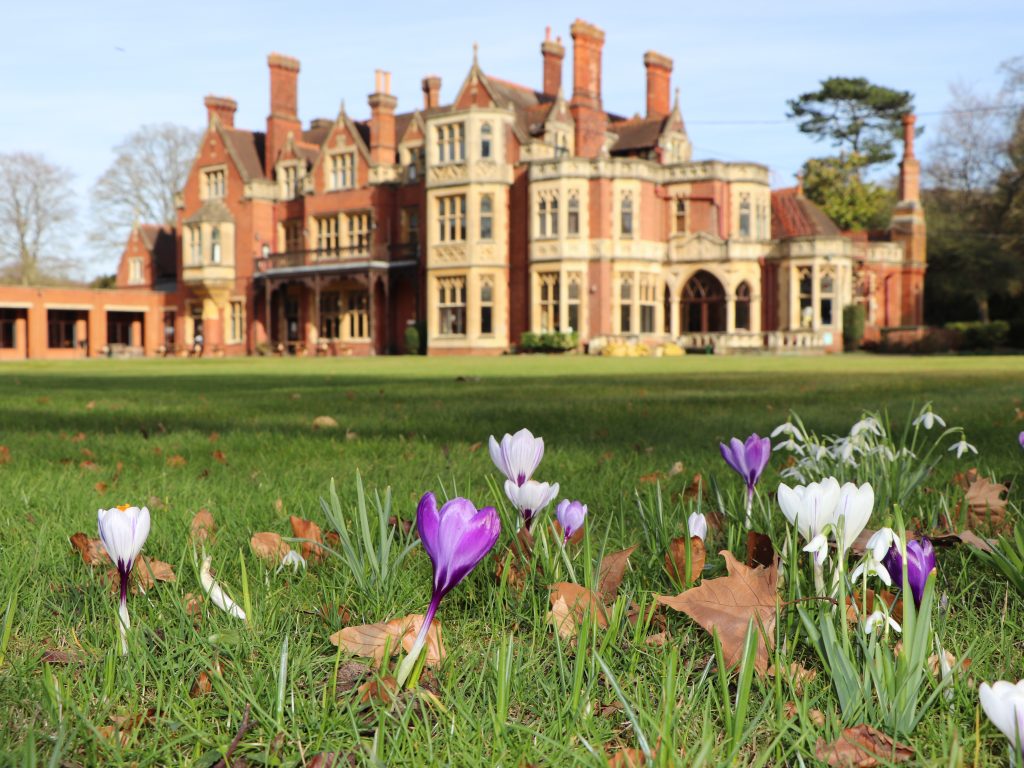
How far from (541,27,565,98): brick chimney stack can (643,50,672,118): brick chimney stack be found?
3.83 metres

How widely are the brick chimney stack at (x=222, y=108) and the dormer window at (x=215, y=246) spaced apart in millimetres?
5463

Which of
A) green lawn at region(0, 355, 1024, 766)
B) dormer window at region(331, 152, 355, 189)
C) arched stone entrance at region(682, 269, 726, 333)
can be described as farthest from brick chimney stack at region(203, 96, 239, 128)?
green lawn at region(0, 355, 1024, 766)

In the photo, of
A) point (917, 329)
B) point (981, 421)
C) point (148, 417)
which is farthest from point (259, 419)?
point (917, 329)

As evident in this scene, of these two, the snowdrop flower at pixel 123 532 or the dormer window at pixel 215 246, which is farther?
the dormer window at pixel 215 246

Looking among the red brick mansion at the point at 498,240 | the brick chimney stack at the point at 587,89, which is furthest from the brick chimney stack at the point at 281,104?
the brick chimney stack at the point at 587,89

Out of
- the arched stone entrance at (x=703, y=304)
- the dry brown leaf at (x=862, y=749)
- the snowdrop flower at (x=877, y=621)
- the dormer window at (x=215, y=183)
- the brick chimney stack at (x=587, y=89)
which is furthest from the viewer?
the dormer window at (x=215, y=183)

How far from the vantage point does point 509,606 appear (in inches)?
70.8

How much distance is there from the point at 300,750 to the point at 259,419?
547 centimetres

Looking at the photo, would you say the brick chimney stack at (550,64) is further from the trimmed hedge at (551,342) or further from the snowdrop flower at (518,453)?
the snowdrop flower at (518,453)

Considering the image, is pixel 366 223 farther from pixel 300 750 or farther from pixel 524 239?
pixel 300 750

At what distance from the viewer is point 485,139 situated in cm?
3541

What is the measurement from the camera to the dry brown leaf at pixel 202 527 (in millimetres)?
2321

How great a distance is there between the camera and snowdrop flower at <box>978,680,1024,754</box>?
2.97 feet

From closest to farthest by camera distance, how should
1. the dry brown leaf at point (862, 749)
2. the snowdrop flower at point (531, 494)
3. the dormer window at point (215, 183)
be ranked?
1. the dry brown leaf at point (862, 749)
2. the snowdrop flower at point (531, 494)
3. the dormer window at point (215, 183)
